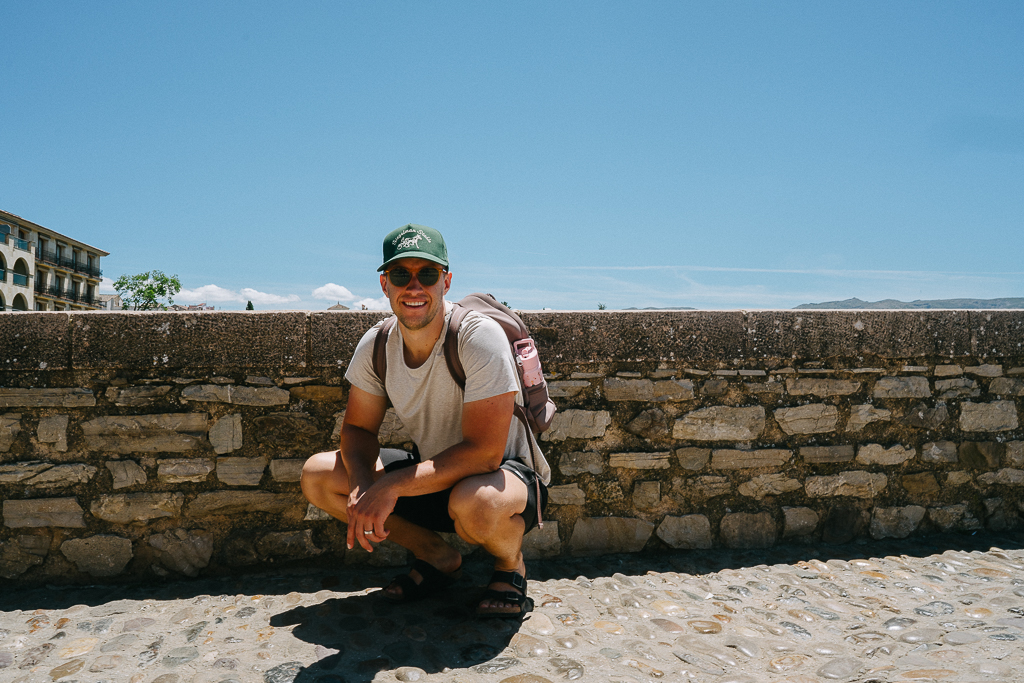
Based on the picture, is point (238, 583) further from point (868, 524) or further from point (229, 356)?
point (868, 524)

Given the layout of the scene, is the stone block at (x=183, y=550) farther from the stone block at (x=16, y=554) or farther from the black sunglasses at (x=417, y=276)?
the black sunglasses at (x=417, y=276)

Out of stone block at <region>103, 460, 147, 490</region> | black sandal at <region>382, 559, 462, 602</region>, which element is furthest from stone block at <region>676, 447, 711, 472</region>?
stone block at <region>103, 460, 147, 490</region>

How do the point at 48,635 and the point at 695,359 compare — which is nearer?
the point at 48,635

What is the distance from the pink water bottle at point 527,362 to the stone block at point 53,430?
2190 millimetres

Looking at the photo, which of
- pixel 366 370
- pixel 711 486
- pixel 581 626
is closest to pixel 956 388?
pixel 711 486

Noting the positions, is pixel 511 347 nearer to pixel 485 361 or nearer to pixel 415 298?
pixel 485 361

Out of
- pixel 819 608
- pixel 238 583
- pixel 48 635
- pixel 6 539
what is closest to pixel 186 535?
pixel 238 583

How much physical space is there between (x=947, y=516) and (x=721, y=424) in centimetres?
152

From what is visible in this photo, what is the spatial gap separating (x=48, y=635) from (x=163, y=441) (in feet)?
2.83

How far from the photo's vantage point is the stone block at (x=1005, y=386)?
3527 millimetres

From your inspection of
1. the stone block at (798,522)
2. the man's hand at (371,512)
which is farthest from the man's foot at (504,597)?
the stone block at (798,522)

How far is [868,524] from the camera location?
133 inches

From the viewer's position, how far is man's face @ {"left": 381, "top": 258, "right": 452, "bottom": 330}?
2.30m

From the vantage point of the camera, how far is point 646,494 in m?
3.18
